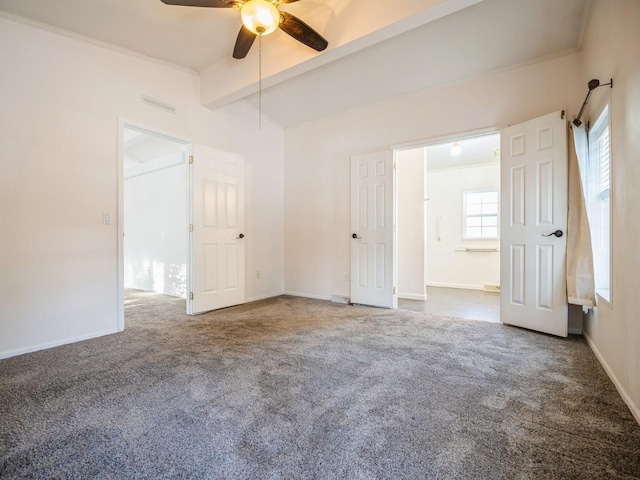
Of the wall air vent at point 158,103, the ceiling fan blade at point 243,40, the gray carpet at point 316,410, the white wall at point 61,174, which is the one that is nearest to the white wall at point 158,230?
the wall air vent at point 158,103

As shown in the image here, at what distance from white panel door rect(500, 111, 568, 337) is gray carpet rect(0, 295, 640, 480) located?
314mm

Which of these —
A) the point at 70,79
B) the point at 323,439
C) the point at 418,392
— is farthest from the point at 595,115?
the point at 70,79

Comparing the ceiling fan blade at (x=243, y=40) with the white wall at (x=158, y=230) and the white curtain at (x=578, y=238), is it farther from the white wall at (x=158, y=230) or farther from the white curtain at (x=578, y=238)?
the white curtain at (x=578, y=238)

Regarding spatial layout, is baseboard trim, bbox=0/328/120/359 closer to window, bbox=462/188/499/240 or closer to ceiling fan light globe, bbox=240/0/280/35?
ceiling fan light globe, bbox=240/0/280/35

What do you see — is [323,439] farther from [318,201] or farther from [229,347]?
[318,201]

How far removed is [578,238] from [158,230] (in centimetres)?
585

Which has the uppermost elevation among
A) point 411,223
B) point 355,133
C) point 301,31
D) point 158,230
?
point 301,31

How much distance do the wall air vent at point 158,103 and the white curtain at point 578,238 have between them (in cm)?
414

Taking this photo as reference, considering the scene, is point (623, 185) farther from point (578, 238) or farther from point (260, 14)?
point (260, 14)

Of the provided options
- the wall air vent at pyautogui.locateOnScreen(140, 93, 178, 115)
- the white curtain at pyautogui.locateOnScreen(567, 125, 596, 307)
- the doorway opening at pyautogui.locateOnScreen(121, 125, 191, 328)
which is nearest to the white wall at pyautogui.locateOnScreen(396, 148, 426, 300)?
the white curtain at pyautogui.locateOnScreen(567, 125, 596, 307)

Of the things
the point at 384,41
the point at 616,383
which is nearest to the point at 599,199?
the point at 616,383

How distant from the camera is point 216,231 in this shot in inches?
160

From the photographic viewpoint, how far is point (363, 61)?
3479 millimetres

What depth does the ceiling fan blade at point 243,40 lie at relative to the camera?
2477mm
